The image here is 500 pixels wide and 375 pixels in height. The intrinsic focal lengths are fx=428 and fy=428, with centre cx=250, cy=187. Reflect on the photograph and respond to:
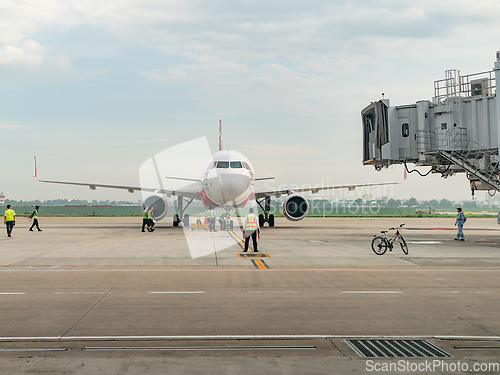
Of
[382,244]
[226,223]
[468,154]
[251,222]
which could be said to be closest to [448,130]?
[468,154]

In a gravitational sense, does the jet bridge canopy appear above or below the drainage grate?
above

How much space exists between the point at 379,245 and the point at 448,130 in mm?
9743

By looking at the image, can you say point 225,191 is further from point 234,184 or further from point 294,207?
point 294,207

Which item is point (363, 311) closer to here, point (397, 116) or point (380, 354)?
point (380, 354)

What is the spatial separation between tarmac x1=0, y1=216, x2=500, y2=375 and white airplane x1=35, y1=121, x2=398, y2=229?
12.5 m

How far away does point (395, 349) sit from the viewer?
5.55m

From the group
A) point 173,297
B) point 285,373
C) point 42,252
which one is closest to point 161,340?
point 285,373

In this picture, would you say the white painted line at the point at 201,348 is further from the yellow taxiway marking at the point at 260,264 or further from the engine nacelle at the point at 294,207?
the engine nacelle at the point at 294,207

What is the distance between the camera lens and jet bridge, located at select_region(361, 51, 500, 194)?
71.0 ft

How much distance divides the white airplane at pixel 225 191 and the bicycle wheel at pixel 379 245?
11.6m

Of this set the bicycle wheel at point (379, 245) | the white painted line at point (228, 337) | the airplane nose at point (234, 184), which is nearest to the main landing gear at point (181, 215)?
the airplane nose at point (234, 184)

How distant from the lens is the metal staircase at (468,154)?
2164cm

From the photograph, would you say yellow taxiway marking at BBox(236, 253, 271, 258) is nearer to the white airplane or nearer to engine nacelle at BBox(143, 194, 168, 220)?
the white airplane

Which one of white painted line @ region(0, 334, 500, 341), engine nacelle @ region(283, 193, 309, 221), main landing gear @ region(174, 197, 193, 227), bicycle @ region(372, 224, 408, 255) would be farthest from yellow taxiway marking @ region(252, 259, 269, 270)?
main landing gear @ region(174, 197, 193, 227)
